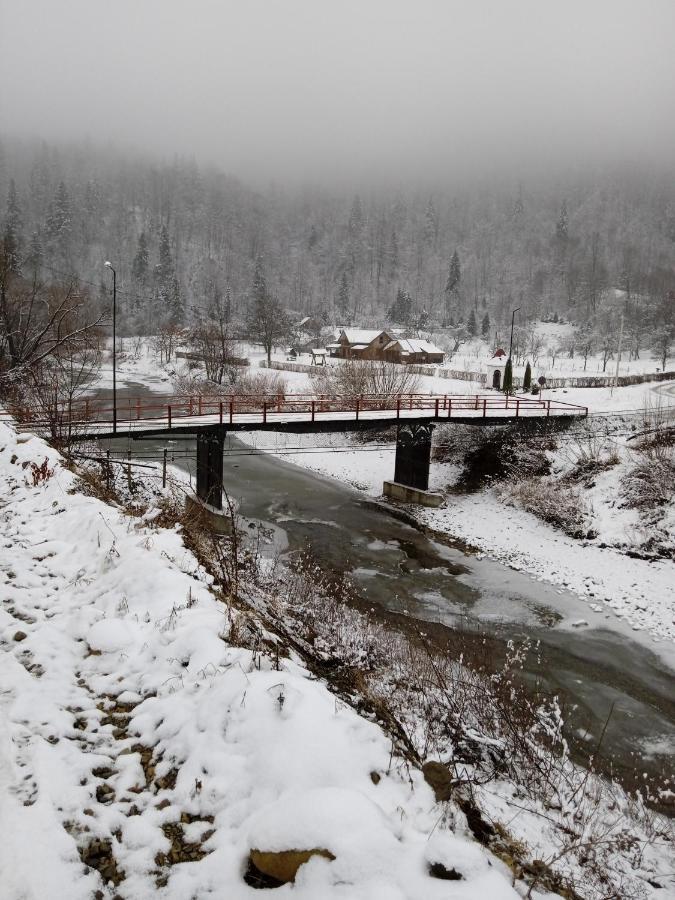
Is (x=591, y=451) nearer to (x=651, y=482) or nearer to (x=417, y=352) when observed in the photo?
(x=651, y=482)

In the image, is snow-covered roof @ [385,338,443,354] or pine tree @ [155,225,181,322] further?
pine tree @ [155,225,181,322]

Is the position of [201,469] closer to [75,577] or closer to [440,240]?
[75,577]

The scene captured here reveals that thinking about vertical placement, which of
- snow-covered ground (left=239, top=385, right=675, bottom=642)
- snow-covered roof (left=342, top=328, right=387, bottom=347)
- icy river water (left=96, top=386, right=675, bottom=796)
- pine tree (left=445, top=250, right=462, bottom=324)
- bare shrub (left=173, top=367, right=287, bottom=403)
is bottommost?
icy river water (left=96, top=386, right=675, bottom=796)

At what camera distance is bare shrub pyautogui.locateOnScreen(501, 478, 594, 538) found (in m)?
23.4

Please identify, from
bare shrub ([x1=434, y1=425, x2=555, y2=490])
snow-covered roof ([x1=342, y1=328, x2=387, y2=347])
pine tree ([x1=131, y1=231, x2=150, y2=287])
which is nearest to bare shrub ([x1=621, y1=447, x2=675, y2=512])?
bare shrub ([x1=434, y1=425, x2=555, y2=490])

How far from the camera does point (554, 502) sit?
24453 millimetres

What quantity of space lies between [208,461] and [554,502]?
15.3 m

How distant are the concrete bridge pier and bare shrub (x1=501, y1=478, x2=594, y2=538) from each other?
397 centimetres

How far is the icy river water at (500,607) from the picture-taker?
38.9 ft

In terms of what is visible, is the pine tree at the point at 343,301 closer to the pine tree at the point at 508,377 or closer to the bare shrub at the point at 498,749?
the pine tree at the point at 508,377

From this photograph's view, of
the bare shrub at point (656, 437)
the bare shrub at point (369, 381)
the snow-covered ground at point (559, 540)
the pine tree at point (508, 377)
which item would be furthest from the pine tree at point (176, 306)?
Result: the bare shrub at point (656, 437)

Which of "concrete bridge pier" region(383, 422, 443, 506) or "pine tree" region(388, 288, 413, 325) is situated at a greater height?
"pine tree" region(388, 288, 413, 325)

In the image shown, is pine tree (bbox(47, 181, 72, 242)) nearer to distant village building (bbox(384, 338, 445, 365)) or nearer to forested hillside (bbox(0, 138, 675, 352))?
forested hillside (bbox(0, 138, 675, 352))

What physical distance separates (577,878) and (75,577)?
6737 mm
